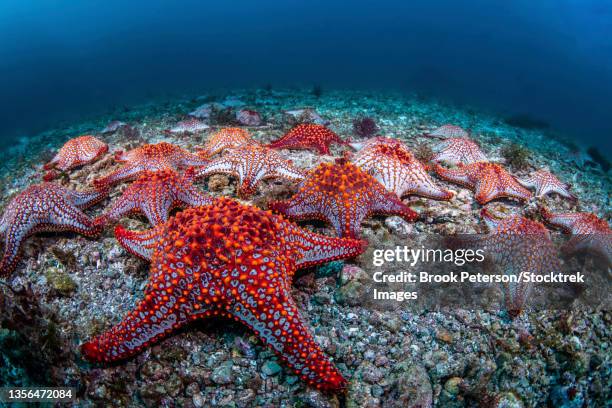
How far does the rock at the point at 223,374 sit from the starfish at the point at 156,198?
275 cm

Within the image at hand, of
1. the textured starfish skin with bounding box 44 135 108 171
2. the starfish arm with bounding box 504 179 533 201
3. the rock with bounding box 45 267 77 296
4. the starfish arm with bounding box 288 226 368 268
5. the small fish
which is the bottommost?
the rock with bounding box 45 267 77 296

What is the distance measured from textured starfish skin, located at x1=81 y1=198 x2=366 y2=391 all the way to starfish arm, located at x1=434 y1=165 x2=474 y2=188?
540cm

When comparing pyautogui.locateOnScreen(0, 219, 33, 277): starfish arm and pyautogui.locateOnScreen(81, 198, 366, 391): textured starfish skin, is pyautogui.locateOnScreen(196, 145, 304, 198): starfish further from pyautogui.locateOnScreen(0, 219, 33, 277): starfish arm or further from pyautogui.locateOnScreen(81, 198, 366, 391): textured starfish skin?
pyautogui.locateOnScreen(0, 219, 33, 277): starfish arm

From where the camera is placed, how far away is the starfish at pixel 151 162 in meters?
7.38

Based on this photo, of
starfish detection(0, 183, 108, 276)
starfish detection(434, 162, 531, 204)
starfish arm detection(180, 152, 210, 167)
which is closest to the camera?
starfish detection(0, 183, 108, 276)

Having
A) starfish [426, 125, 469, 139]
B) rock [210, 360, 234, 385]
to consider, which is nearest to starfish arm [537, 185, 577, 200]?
starfish [426, 125, 469, 139]

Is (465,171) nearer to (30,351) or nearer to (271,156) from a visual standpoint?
(271,156)

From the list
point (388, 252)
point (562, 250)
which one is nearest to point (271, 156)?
point (388, 252)

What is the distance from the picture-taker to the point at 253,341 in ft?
15.5

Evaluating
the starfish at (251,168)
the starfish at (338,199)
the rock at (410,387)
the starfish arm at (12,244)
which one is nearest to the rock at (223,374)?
the rock at (410,387)

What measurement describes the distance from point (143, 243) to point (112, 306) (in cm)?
117

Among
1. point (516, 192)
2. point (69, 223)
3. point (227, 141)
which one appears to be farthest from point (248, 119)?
point (516, 192)

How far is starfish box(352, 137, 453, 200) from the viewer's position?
704cm

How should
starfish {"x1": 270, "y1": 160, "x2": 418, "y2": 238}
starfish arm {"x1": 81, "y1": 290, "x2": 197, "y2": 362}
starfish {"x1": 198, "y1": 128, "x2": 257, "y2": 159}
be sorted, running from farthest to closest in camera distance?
starfish {"x1": 198, "y1": 128, "x2": 257, "y2": 159} < starfish {"x1": 270, "y1": 160, "x2": 418, "y2": 238} < starfish arm {"x1": 81, "y1": 290, "x2": 197, "y2": 362}
